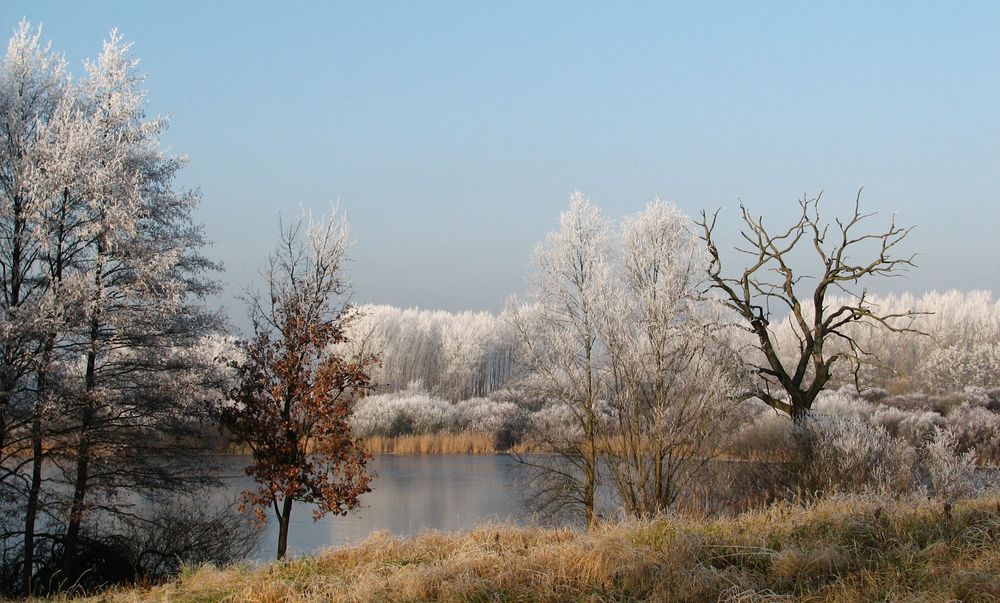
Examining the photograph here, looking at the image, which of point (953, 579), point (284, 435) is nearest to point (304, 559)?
point (953, 579)

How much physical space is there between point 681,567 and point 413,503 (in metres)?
17.4

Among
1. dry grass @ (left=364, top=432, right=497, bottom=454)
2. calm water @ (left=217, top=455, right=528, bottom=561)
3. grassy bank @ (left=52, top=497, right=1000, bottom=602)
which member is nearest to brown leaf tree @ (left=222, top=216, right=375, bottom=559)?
calm water @ (left=217, top=455, right=528, bottom=561)

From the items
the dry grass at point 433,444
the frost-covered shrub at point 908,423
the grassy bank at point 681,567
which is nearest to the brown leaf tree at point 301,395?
the grassy bank at point 681,567

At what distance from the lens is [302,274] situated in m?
15.4

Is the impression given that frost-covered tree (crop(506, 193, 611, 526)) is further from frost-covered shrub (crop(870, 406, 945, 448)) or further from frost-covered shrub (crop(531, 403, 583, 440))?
frost-covered shrub (crop(870, 406, 945, 448))

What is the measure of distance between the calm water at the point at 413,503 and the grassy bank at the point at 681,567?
7.02 metres

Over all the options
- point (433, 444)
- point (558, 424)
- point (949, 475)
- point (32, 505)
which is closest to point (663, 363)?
point (949, 475)

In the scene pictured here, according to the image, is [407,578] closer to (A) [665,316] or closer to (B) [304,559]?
(B) [304,559]

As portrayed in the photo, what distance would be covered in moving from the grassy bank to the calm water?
7.02 meters

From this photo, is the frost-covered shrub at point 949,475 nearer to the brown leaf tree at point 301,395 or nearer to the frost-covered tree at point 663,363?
the frost-covered tree at point 663,363

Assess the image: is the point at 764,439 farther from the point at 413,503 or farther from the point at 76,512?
the point at 76,512

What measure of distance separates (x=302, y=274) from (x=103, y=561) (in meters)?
6.49

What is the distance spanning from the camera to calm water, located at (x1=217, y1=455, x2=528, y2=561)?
1856 centimetres

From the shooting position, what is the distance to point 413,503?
75.3 feet
